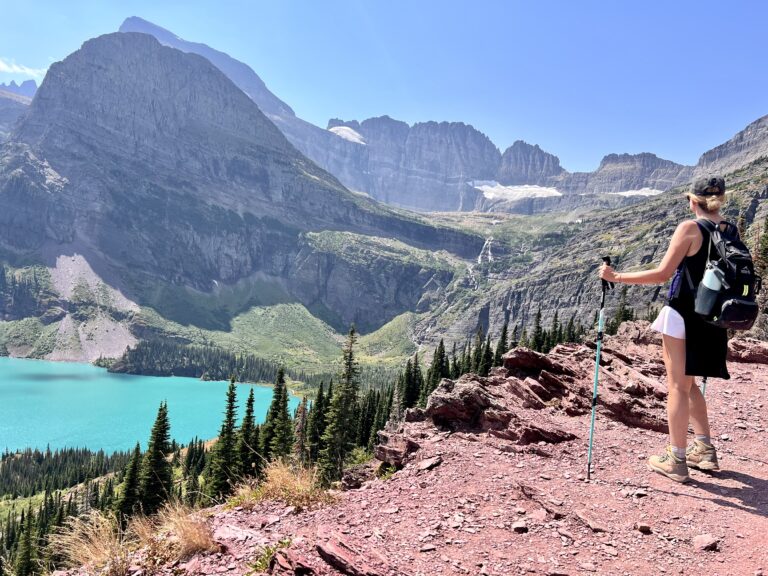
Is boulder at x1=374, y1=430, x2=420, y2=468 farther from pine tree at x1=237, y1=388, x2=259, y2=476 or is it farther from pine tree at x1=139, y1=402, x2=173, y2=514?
pine tree at x1=139, y1=402, x2=173, y2=514

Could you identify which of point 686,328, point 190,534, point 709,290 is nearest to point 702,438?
point 686,328

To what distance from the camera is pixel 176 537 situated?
22.2 ft

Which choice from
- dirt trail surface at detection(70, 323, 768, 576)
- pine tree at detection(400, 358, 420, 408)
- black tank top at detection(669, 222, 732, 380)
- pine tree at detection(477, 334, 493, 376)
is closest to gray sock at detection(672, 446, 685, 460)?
dirt trail surface at detection(70, 323, 768, 576)

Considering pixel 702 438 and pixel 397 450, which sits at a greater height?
pixel 702 438

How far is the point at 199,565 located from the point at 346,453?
48.3 metres

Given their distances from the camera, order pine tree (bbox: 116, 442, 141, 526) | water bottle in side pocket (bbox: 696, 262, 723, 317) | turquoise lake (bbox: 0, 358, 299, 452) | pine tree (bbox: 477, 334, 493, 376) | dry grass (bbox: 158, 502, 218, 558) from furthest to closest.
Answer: turquoise lake (bbox: 0, 358, 299, 452) → pine tree (bbox: 477, 334, 493, 376) → pine tree (bbox: 116, 442, 141, 526) → water bottle in side pocket (bbox: 696, 262, 723, 317) → dry grass (bbox: 158, 502, 218, 558)

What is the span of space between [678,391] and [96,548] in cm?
943

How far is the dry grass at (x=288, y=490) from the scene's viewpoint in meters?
7.33

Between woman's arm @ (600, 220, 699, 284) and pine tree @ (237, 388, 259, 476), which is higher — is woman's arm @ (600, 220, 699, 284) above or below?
above

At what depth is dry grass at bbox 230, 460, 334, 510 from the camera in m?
7.33

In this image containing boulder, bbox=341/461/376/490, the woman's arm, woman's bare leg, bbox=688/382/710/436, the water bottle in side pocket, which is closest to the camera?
the water bottle in side pocket

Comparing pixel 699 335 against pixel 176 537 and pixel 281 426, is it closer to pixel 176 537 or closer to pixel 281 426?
pixel 176 537

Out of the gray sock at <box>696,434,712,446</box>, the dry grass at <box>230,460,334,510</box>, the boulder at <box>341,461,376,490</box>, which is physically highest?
the gray sock at <box>696,434,712,446</box>

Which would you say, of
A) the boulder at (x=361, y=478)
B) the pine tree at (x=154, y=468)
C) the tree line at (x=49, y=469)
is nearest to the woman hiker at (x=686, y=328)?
the boulder at (x=361, y=478)
